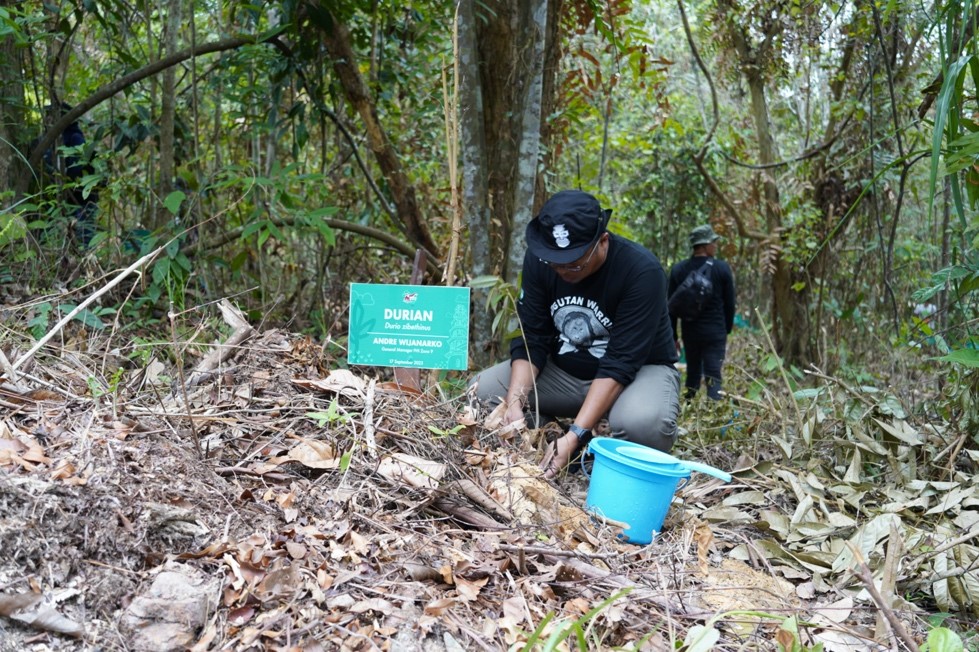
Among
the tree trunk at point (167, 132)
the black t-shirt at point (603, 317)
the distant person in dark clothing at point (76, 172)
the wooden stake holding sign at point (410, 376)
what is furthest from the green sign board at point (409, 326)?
the tree trunk at point (167, 132)

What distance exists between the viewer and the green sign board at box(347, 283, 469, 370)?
297cm

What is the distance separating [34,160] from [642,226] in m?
6.65

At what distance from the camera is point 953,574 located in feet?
7.84

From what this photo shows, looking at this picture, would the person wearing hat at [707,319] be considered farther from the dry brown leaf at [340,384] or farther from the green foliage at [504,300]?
the dry brown leaf at [340,384]

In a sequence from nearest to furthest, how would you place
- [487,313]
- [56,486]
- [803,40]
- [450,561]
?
[56,486], [450,561], [487,313], [803,40]

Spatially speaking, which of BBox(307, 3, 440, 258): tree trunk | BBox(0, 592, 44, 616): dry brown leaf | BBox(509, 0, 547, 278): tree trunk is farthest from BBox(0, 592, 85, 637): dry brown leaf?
BBox(307, 3, 440, 258): tree trunk

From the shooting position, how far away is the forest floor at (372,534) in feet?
5.85

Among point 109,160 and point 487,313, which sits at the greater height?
point 109,160

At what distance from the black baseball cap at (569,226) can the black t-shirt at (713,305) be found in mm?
2991

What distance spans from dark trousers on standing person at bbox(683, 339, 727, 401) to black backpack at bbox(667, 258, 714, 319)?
240 mm

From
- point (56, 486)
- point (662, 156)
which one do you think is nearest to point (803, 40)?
point (662, 156)

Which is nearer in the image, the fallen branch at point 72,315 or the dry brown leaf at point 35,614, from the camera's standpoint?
the dry brown leaf at point 35,614

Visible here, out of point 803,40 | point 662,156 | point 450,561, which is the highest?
point 803,40

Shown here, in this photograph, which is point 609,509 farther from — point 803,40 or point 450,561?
point 803,40
